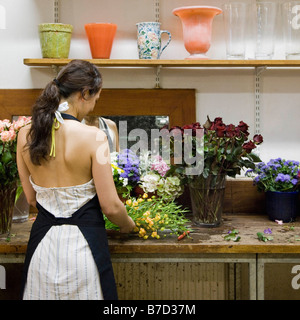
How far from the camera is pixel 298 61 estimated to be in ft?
8.44

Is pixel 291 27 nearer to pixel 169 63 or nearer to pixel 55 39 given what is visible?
pixel 169 63

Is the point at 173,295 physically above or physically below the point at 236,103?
below

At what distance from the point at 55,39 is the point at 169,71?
63 cm

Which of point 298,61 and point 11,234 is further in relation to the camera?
point 298,61

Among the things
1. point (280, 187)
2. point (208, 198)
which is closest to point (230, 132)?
point (208, 198)

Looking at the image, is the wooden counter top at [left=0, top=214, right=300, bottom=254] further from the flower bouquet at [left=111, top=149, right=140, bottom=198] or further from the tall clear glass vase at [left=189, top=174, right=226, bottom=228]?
the flower bouquet at [left=111, top=149, right=140, bottom=198]

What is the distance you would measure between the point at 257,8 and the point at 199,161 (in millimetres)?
974

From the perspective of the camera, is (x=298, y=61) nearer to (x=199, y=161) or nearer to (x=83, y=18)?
(x=199, y=161)

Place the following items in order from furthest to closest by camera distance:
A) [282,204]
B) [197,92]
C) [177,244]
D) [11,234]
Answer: [197,92] < [282,204] < [11,234] < [177,244]

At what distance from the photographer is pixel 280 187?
92.5 inches

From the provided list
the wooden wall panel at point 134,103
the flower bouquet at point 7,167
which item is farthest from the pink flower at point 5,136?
the wooden wall panel at point 134,103

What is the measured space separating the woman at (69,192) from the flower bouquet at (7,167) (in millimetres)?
223

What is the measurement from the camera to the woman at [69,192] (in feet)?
5.76
